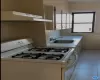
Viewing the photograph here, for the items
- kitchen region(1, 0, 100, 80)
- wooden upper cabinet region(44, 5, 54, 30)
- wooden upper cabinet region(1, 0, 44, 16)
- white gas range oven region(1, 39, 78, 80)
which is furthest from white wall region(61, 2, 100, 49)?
white gas range oven region(1, 39, 78, 80)

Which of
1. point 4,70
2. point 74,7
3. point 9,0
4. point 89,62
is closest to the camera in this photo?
point 4,70

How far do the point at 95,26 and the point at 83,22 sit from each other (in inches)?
21.5

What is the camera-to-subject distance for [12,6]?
9.29 ft

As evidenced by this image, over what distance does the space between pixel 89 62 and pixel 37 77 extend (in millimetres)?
3437

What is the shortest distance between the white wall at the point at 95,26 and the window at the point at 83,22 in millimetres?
221

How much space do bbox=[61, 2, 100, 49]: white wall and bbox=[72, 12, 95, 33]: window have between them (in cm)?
22

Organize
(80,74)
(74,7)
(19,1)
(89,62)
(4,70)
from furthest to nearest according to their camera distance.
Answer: (74,7)
(89,62)
(80,74)
(19,1)
(4,70)

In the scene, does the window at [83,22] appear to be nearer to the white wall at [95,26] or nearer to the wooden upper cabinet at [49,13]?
the white wall at [95,26]

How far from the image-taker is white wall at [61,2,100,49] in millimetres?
6998

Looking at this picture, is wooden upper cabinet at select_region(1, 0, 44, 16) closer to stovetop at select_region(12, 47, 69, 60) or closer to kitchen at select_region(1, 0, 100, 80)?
kitchen at select_region(1, 0, 100, 80)

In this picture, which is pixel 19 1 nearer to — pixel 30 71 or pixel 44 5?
pixel 44 5

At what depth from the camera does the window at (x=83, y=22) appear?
728 cm

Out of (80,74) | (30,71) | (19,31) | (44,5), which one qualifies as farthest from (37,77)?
(80,74)

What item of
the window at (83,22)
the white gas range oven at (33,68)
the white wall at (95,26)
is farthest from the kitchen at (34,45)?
the window at (83,22)
